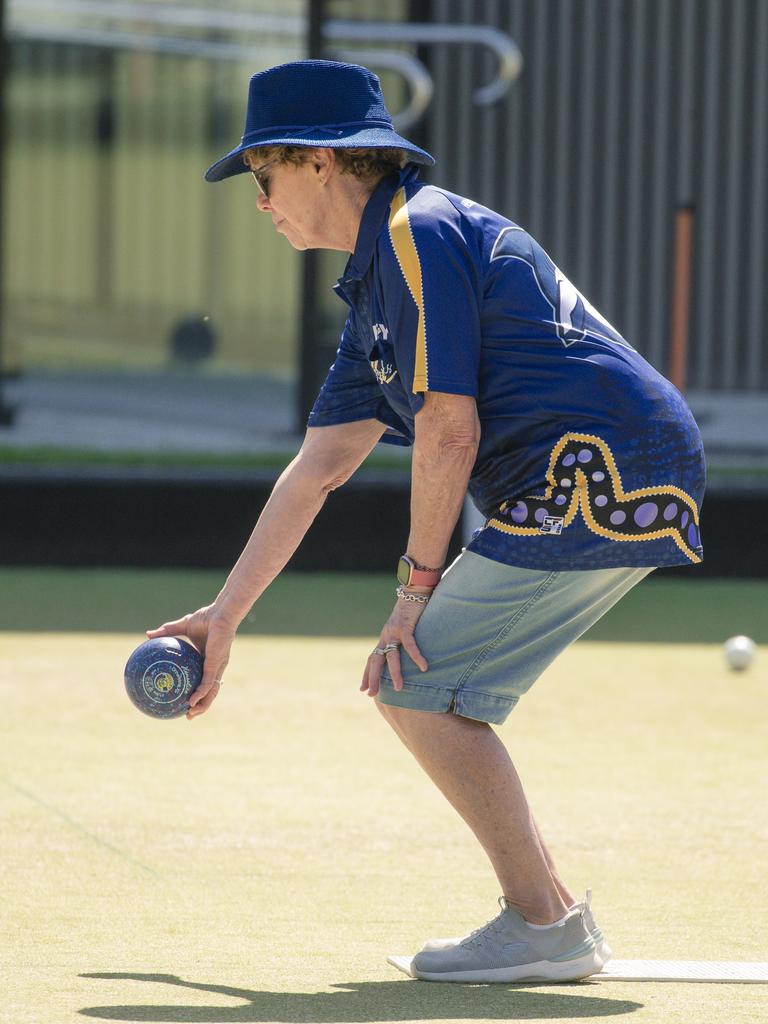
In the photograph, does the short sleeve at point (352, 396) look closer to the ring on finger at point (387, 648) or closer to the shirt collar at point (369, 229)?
the shirt collar at point (369, 229)

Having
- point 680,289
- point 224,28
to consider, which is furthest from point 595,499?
point 224,28

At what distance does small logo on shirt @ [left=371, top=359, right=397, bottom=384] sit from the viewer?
11.1ft

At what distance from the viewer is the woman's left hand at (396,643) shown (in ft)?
11.0

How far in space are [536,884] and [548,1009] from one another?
Result: 0.23m

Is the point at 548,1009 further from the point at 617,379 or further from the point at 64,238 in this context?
the point at 64,238

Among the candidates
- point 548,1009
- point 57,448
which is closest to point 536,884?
point 548,1009

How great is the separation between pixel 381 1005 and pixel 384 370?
109 centimetres

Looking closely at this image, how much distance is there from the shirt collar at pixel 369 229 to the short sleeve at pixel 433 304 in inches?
2.2

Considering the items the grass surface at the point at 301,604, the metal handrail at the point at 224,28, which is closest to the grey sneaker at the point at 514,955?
the grass surface at the point at 301,604

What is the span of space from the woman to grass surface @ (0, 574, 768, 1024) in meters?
0.29

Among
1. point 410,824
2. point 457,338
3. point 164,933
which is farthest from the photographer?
point 410,824

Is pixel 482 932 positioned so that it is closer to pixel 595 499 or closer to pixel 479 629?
pixel 479 629

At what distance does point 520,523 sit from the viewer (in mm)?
3350

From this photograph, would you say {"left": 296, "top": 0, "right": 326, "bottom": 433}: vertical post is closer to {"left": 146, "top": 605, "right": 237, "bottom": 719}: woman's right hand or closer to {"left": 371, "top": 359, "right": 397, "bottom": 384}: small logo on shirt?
{"left": 146, "top": 605, "right": 237, "bottom": 719}: woman's right hand
